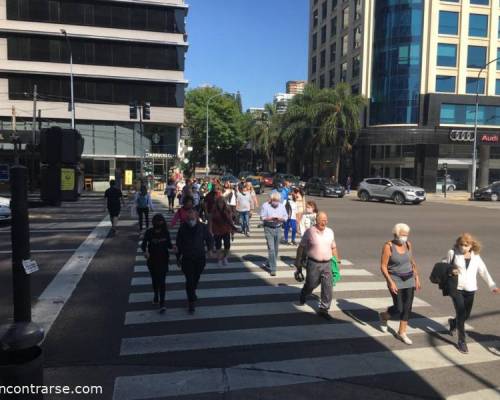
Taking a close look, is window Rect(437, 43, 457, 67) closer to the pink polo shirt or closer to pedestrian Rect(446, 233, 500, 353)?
the pink polo shirt

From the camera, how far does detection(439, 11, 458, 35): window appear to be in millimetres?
45094

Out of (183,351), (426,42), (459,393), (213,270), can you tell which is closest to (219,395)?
(183,351)

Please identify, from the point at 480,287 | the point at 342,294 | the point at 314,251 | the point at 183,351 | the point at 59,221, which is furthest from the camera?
the point at 59,221

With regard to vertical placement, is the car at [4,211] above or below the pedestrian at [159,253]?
below

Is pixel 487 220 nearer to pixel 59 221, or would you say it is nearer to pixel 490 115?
pixel 59 221

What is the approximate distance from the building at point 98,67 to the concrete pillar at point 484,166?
29.7 meters

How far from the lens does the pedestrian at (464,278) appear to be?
5.82m

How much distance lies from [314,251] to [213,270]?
364 centimetres

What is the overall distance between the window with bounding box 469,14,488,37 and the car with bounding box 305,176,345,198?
22.3 m

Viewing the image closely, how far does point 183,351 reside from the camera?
5.60m

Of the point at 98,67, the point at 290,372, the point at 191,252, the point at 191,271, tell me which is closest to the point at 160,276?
the point at 191,271

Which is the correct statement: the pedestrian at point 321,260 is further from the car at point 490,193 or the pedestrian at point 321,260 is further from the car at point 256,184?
the car at point 490,193

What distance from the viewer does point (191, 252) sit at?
694 centimetres

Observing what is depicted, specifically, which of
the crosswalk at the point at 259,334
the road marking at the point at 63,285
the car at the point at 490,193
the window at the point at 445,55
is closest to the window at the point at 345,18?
the window at the point at 445,55
